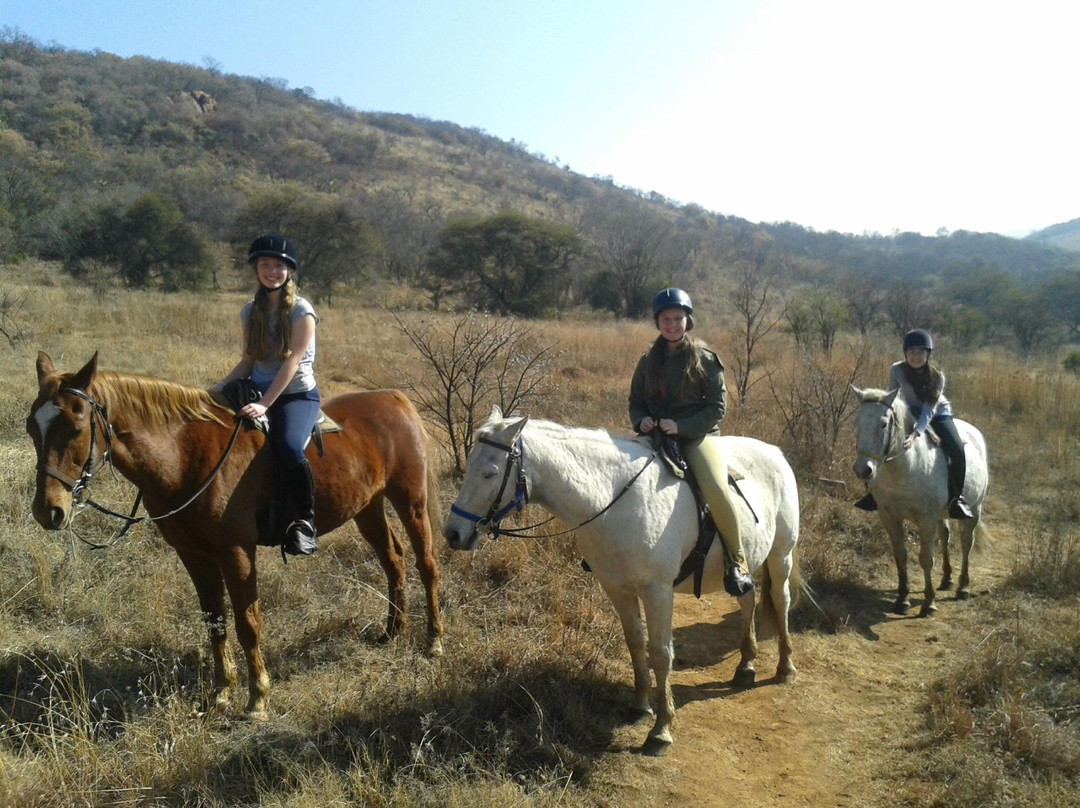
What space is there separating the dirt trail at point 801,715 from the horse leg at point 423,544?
5.12ft

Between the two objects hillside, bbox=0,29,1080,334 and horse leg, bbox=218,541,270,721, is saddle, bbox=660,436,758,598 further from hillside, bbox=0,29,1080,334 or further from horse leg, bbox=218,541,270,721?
hillside, bbox=0,29,1080,334

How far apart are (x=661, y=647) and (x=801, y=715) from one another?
1.37 meters

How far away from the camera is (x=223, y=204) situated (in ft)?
111

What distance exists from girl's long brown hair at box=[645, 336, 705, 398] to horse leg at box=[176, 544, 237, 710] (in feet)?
9.51

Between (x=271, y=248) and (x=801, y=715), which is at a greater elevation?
(x=271, y=248)

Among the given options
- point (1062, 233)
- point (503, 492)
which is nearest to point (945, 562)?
point (503, 492)

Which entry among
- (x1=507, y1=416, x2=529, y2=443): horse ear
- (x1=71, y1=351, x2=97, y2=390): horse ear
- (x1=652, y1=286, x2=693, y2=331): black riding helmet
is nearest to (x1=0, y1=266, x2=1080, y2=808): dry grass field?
(x1=71, y1=351, x2=97, y2=390): horse ear

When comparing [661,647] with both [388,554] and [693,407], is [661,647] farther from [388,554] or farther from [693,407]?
[388,554]

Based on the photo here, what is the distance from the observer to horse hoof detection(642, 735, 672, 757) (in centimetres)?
373

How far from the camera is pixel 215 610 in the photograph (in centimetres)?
397

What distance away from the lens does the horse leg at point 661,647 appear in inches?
142

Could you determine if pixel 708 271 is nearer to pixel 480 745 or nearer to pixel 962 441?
pixel 962 441

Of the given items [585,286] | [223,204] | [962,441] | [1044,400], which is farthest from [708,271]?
[962,441]

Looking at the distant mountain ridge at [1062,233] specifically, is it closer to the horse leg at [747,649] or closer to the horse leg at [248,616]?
the horse leg at [747,649]
